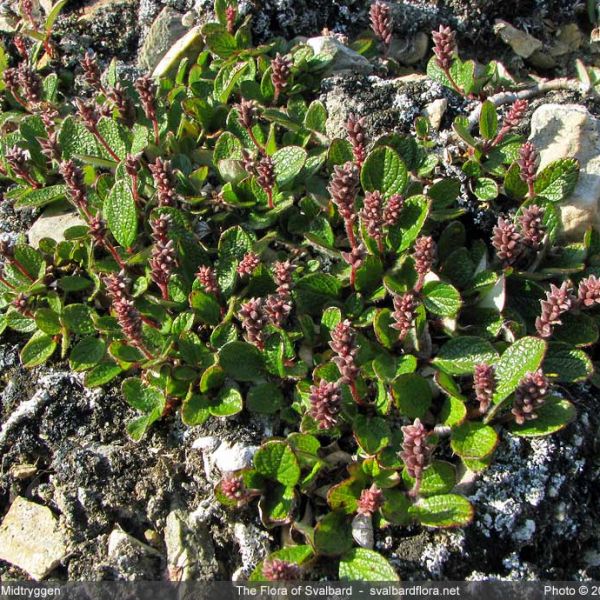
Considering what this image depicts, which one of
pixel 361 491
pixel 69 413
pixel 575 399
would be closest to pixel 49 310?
pixel 69 413

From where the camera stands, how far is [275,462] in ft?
8.20

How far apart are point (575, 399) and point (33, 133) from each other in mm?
2883

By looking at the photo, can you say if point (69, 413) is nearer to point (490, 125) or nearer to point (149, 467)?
point (149, 467)

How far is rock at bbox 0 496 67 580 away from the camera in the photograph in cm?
252

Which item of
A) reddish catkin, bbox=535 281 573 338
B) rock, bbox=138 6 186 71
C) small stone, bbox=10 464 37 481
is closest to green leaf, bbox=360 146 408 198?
reddish catkin, bbox=535 281 573 338

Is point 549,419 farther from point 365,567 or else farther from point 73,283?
point 73,283

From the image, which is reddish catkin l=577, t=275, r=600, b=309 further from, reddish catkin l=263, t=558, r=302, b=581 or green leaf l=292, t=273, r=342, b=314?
reddish catkin l=263, t=558, r=302, b=581

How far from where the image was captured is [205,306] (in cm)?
290

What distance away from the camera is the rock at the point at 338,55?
366 cm

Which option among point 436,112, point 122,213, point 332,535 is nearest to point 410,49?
point 436,112

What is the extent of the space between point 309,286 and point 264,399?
53 centimetres

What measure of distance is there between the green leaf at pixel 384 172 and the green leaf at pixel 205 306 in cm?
85

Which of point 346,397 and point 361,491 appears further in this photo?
point 346,397

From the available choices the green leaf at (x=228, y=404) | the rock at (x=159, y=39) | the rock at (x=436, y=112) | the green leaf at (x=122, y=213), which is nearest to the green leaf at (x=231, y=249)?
the green leaf at (x=122, y=213)
